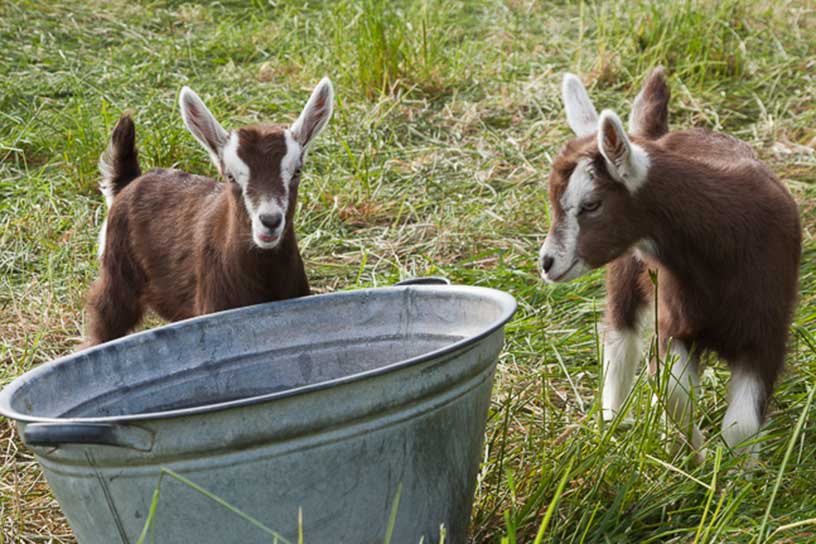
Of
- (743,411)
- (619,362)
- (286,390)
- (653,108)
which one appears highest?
(653,108)

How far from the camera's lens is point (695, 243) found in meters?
3.51

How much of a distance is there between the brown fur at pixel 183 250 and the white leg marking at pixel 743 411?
1.47 metres

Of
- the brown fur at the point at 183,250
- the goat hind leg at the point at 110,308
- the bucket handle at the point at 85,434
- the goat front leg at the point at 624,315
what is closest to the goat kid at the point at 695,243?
the goat front leg at the point at 624,315

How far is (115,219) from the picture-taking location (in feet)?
15.5

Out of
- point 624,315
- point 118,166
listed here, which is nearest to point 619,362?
point 624,315

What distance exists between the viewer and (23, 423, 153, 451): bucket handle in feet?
7.56

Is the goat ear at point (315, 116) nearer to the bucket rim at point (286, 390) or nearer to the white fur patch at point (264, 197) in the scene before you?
the white fur patch at point (264, 197)

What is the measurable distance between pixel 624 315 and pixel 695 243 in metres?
0.59

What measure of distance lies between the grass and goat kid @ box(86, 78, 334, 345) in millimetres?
391

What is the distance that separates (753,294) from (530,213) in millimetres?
2183

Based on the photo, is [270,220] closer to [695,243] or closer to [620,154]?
[620,154]

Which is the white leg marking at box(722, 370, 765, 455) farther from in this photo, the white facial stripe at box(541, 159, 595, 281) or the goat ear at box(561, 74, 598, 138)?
the goat ear at box(561, 74, 598, 138)

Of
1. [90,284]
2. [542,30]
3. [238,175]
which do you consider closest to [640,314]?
[238,175]

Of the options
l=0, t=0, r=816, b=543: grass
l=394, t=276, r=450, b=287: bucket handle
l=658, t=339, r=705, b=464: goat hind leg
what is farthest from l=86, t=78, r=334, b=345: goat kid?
l=658, t=339, r=705, b=464: goat hind leg
